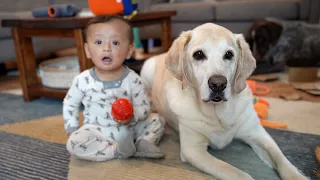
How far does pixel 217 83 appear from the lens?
1.06 metres

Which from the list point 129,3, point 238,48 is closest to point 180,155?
point 238,48

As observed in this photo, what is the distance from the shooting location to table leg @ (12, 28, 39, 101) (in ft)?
6.89

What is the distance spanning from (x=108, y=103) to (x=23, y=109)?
0.95 meters

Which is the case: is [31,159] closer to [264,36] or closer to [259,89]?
[259,89]

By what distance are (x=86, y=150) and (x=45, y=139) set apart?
1.25 feet

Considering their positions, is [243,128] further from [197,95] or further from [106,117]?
[106,117]

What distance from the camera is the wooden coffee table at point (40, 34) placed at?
5.78 ft

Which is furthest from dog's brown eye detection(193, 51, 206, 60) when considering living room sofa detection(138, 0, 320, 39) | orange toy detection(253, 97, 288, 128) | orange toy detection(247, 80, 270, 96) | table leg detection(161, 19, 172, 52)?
living room sofa detection(138, 0, 320, 39)

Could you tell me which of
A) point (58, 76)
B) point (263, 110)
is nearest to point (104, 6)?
point (58, 76)

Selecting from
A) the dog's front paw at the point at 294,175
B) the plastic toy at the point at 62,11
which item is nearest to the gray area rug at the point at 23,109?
the plastic toy at the point at 62,11

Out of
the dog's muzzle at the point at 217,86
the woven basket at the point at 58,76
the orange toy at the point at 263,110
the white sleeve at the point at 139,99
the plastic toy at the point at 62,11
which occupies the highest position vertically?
the plastic toy at the point at 62,11

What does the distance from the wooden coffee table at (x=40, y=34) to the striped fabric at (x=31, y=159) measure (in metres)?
0.52

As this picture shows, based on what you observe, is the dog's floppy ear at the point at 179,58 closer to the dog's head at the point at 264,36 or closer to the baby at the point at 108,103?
the baby at the point at 108,103

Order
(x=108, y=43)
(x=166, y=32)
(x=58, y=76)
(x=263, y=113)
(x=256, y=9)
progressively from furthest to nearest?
(x=256, y=9)
(x=166, y=32)
(x=58, y=76)
(x=263, y=113)
(x=108, y=43)
